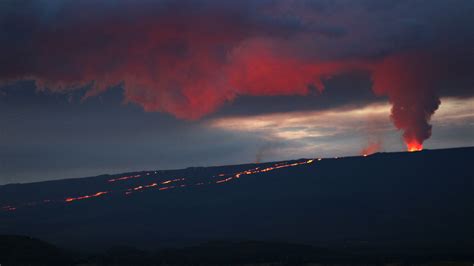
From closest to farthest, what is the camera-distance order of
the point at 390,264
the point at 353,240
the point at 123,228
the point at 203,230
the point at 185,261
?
1. the point at 390,264
2. the point at 185,261
3. the point at 353,240
4. the point at 203,230
5. the point at 123,228

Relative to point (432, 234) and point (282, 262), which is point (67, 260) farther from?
point (432, 234)

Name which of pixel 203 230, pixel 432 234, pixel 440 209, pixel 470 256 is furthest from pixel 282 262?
pixel 440 209

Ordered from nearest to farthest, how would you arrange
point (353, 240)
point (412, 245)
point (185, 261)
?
point (185, 261), point (412, 245), point (353, 240)

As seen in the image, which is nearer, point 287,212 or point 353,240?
point 353,240

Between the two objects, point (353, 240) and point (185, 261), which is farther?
point (353, 240)

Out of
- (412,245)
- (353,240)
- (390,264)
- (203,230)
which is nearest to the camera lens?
(390,264)

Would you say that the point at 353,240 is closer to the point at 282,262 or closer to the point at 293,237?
the point at 293,237

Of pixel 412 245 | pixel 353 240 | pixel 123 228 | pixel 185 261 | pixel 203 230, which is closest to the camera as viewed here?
pixel 185 261

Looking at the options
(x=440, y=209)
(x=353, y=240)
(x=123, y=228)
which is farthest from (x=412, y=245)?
(x=123, y=228)
